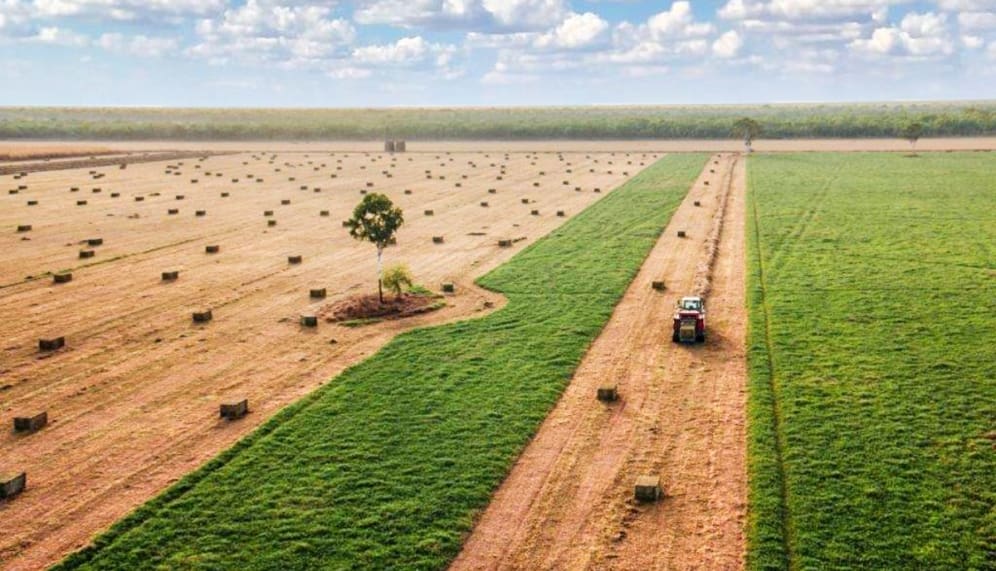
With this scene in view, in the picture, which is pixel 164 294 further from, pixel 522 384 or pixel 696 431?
A: pixel 696 431

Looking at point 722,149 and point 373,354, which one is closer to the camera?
point 373,354

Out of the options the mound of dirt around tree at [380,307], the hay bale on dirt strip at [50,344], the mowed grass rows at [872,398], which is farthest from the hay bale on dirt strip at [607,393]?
the hay bale on dirt strip at [50,344]

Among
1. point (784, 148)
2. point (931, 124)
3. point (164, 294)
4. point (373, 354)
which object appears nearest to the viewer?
point (373, 354)

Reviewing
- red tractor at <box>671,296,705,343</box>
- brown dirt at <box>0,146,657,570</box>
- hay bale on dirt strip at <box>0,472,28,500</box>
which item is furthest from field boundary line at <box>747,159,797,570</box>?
hay bale on dirt strip at <box>0,472,28,500</box>

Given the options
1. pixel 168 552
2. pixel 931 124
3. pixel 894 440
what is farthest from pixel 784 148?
pixel 168 552

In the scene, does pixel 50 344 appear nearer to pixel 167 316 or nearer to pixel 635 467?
pixel 167 316

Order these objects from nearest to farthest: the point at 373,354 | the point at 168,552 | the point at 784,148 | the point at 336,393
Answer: the point at 168,552, the point at 336,393, the point at 373,354, the point at 784,148
